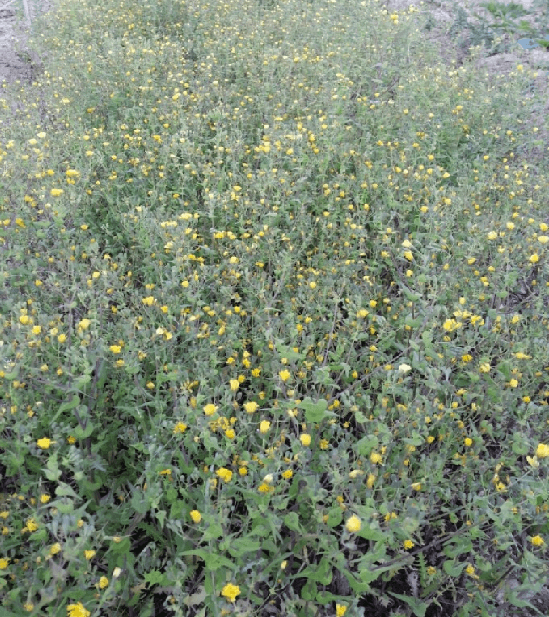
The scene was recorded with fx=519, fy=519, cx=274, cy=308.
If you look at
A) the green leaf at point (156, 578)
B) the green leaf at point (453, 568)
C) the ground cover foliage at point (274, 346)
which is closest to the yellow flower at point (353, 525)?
the ground cover foliage at point (274, 346)

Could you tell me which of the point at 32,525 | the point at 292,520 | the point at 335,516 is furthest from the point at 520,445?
the point at 32,525

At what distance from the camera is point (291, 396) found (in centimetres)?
225

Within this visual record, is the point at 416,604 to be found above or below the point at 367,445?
below

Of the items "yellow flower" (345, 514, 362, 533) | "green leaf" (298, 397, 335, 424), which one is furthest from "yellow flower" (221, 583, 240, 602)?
"green leaf" (298, 397, 335, 424)

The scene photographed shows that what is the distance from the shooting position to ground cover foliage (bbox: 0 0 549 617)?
77.9 inches

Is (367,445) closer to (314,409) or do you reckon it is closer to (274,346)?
(314,409)

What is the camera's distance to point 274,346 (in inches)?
97.6

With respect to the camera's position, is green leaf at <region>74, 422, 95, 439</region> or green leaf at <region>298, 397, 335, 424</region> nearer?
green leaf at <region>298, 397, 335, 424</region>

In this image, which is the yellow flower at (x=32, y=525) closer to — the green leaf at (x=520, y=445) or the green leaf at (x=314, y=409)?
the green leaf at (x=314, y=409)

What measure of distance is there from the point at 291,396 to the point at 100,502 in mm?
937

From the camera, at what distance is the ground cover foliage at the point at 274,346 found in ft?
6.49

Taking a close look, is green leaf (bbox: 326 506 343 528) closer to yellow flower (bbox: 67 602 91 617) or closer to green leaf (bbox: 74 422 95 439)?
yellow flower (bbox: 67 602 91 617)

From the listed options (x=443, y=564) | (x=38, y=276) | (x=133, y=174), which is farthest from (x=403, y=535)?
(x=133, y=174)

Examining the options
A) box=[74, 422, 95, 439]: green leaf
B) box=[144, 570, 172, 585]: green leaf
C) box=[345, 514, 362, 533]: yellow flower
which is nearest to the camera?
box=[345, 514, 362, 533]: yellow flower
